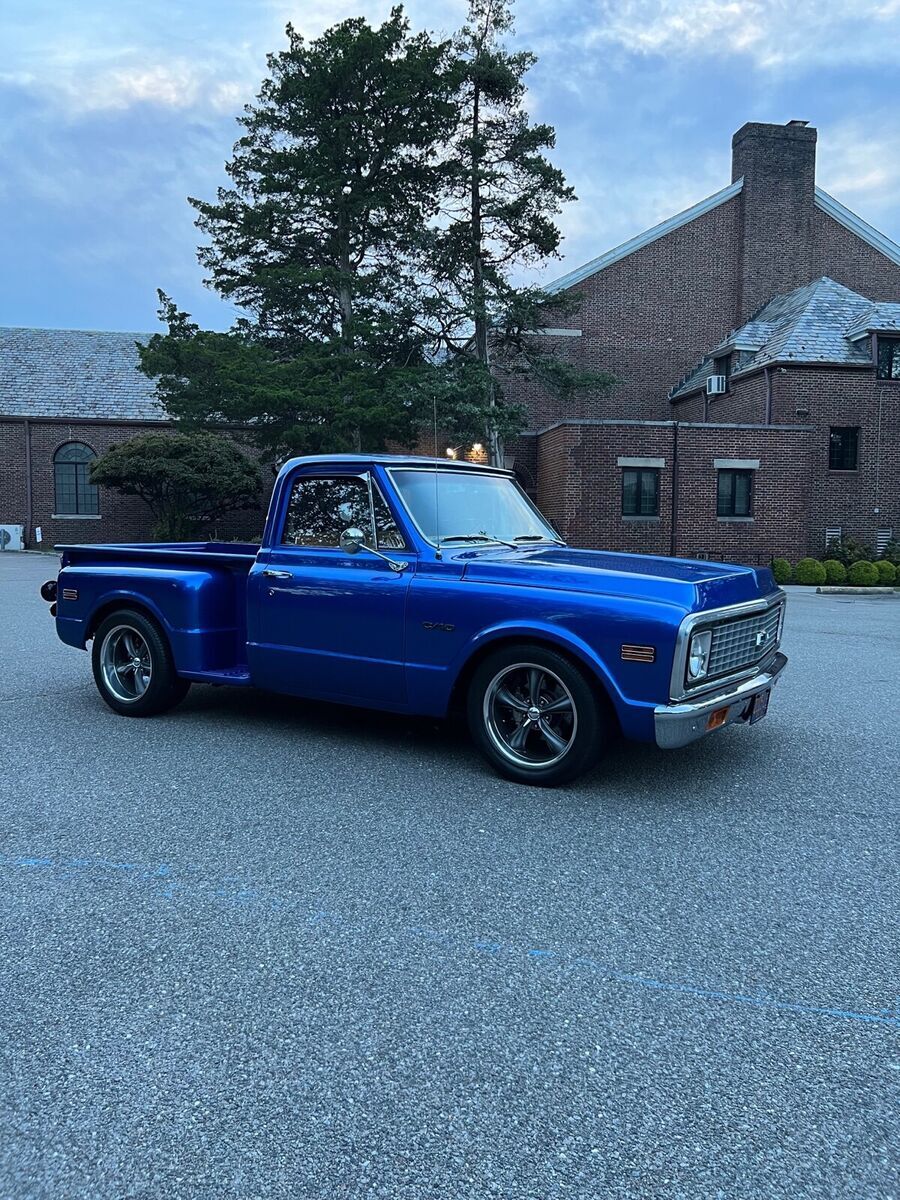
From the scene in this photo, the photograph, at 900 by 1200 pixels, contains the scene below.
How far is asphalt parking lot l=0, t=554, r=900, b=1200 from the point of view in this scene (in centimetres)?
212

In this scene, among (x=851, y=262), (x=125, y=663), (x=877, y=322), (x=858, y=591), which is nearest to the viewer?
(x=125, y=663)

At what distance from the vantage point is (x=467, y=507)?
589cm

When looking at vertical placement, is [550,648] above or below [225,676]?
above

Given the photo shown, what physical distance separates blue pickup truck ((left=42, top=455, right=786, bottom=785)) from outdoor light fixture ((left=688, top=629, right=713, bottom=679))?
0.02 meters

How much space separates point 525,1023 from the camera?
2.67m

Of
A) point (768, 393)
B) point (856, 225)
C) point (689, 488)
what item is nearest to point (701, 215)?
point (856, 225)

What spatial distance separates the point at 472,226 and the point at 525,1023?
26042 millimetres

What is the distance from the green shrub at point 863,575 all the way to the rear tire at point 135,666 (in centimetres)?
2140

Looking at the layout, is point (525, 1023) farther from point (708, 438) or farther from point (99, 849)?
point (708, 438)

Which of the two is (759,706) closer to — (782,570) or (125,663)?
(125,663)

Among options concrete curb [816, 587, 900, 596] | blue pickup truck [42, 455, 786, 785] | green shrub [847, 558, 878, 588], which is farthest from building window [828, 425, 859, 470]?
blue pickup truck [42, 455, 786, 785]

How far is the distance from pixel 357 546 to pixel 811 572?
2132cm

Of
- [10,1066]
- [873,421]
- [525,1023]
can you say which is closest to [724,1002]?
[525,1023]

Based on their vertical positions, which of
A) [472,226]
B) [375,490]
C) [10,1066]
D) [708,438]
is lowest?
[10,1066]
